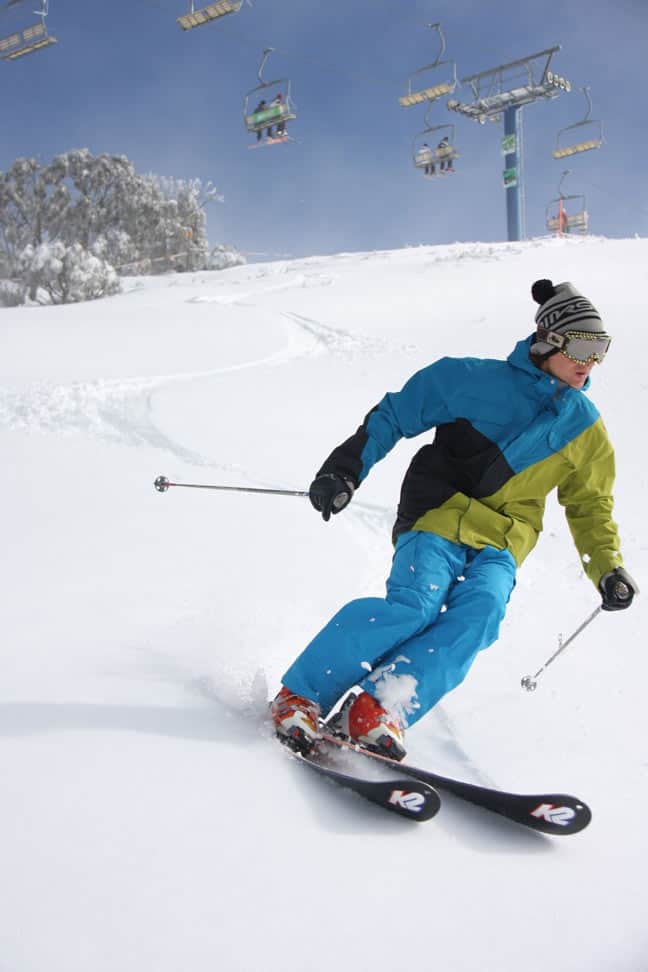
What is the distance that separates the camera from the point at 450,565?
2355mm

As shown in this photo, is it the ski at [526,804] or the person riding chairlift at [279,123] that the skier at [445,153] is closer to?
the person riding chairlift at [279,123]

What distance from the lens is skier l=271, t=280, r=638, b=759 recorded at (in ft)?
6.94

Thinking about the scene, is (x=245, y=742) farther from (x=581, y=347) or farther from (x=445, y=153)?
(x=445, y=153)

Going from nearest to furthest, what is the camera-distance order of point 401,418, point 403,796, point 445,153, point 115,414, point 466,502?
point 403,796 < point 466,502 < point 401,418 < point 115,414 < point 445,153

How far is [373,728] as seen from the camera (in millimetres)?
2010

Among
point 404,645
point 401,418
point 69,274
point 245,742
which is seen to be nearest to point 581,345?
point 401,418

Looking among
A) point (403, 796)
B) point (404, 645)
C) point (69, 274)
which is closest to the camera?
point (403, 796)

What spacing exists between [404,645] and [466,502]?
21.7 inches

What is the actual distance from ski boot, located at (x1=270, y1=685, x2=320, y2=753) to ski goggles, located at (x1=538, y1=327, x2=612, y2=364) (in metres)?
1.38

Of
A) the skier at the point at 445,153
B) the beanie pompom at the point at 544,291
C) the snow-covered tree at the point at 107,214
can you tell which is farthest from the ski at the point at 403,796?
the snow-covered tree at the point at 107,214

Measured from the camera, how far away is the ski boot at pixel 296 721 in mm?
1988

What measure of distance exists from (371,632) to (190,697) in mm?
578

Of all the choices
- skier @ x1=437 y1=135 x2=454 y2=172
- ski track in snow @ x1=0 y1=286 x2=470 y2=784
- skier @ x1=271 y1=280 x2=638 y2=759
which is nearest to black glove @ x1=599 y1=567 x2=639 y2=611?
skier @ x1=271 y1=280 x2=638 y2=759

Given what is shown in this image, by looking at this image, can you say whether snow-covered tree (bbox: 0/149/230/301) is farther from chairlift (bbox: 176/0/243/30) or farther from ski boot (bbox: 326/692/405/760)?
ski boot (bbox: 326/692/405/760)
